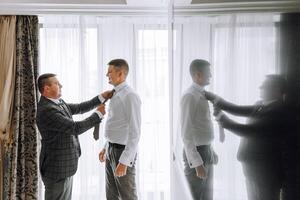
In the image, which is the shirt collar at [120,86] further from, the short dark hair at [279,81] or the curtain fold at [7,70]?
the short dark hair at [279,81]

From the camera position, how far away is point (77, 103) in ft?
8.18

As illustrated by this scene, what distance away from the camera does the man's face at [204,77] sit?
0.80ft

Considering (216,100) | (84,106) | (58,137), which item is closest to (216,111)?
(216,100)

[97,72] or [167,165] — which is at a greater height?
[97,72]

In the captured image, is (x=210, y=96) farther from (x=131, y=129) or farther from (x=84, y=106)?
(x=84, y=106)

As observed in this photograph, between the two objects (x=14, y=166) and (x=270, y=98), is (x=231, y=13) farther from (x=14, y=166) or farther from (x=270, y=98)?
(x=14, y=166)

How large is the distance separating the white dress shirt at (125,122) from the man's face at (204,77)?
1945 millimetres

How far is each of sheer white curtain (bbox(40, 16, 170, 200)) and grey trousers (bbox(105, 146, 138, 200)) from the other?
21 cm

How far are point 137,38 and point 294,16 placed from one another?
8.12 feet

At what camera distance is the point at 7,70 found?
2357 mm

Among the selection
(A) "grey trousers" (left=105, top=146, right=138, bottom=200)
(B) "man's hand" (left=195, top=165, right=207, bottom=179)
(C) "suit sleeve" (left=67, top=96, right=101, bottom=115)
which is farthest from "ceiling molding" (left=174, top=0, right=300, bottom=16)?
(C) "suit sleeve" (left=67, top=96, right=101, bottom=115)

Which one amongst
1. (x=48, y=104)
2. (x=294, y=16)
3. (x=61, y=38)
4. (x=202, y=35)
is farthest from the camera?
(x=61, y=38)

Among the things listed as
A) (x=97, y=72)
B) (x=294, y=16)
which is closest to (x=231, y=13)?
(x=294, y=16)

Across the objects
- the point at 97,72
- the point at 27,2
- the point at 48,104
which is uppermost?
the point at 27,2
